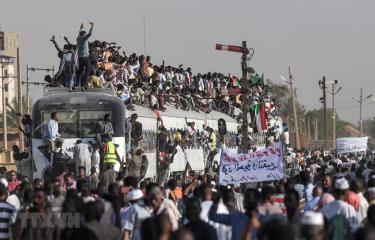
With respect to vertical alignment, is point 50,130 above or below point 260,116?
below

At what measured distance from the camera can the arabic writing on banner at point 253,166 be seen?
Answer: 25.1m

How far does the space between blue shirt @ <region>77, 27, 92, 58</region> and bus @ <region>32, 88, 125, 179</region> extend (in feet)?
3.92

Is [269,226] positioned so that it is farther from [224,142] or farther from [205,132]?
[224,142]

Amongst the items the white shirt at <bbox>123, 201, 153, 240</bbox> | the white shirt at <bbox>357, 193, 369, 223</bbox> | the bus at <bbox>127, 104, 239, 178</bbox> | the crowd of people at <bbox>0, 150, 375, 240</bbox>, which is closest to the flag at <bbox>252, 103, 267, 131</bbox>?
the bus at <bbox>127, 104, 239, 178</bbox>

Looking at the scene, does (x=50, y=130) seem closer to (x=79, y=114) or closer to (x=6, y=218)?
(x=79, y=114)

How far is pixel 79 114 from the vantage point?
1188 inches

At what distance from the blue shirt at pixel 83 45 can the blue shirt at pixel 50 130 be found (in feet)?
6.90

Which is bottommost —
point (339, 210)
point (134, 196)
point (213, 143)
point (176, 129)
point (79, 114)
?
point (339, 210)

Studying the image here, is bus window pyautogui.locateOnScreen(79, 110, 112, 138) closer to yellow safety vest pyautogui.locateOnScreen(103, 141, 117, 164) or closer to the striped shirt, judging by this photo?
yellow safety vest pyautogui.locateOnScreen(103, 141, 117, 164)

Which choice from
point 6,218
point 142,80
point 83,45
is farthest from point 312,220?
point 142,80

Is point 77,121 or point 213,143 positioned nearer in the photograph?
point 77,121

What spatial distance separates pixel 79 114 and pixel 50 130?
2.14m

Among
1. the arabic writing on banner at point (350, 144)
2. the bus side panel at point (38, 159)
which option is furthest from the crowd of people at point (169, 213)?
the arabic writing on banner at point (350, 144)

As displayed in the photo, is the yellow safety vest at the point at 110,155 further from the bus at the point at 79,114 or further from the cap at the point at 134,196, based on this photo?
the cap at the point at 134,196
